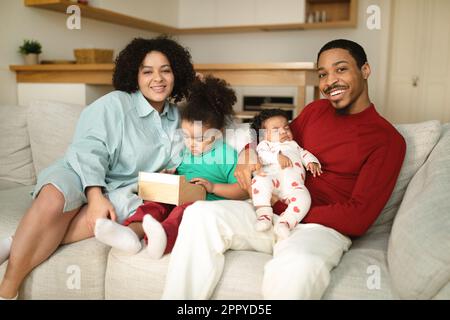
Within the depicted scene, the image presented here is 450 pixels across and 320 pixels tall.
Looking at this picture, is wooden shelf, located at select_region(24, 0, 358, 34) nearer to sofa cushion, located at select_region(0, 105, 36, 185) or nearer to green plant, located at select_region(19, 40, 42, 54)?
green plant, located at select_region(19, 40, 42, 54)

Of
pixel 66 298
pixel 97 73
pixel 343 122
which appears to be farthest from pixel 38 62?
pixel 343 122

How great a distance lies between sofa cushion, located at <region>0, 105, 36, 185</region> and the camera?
2.24 m

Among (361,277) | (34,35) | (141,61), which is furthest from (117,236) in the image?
(34,35)

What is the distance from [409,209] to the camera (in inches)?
53.3

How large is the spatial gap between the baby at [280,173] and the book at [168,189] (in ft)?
0.73

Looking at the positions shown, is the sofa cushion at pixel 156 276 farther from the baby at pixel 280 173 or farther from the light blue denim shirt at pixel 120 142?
the light blue denim shirt at pixel 120 142

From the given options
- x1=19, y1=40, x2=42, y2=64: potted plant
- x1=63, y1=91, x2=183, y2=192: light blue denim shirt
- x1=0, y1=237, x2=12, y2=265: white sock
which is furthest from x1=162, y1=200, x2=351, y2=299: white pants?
x1=19, y1=40, x2=42, y2=64: potted plant

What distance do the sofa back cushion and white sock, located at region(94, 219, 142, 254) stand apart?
2.84ft

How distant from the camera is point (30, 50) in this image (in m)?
3.12

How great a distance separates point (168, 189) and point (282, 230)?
43 cm

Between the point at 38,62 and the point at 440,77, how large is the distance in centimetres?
366

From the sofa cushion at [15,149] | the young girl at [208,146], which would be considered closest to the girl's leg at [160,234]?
the young girl at [208,146]

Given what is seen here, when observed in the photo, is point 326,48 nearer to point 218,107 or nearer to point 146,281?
point 218,107

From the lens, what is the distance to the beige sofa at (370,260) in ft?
3.88
